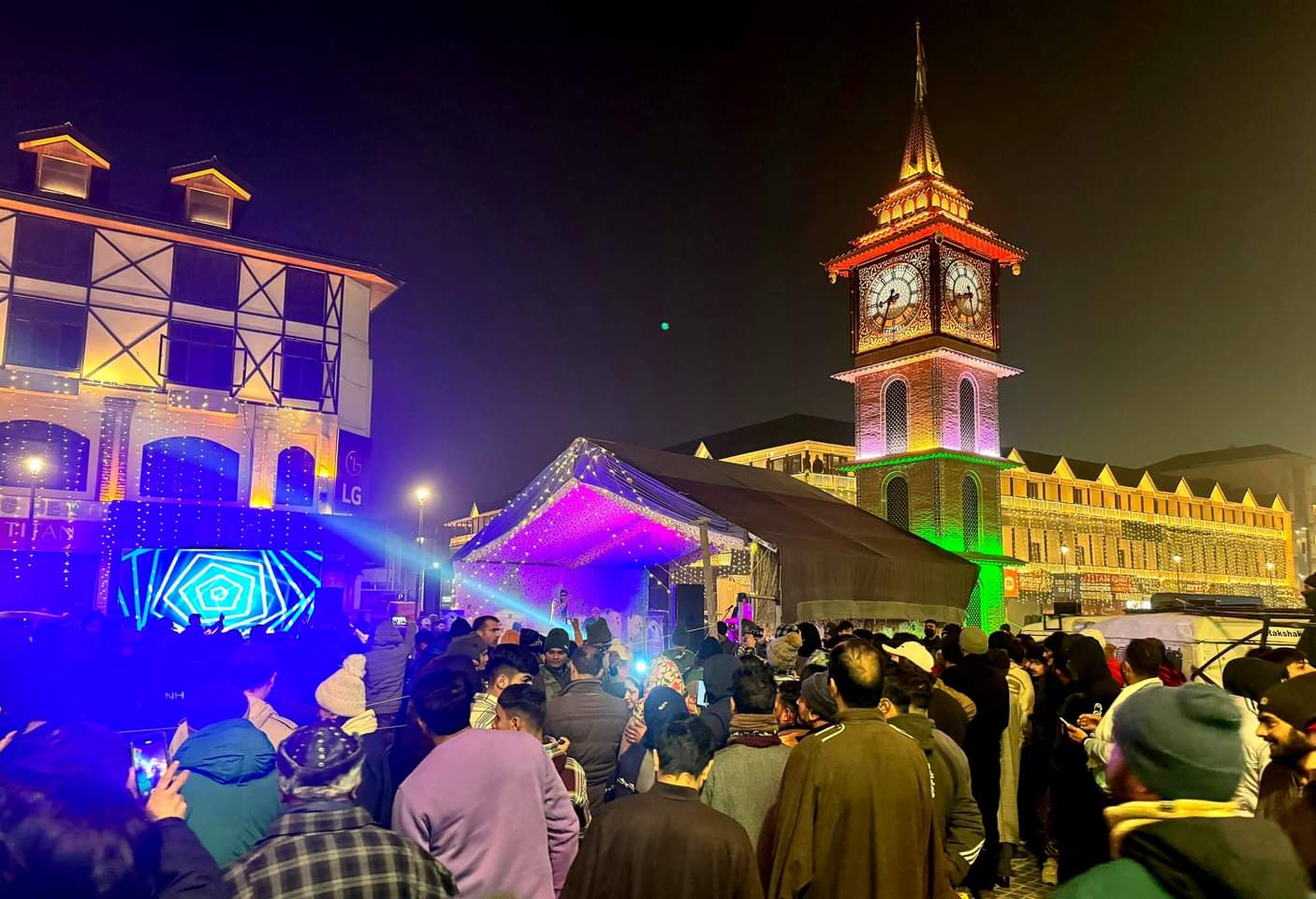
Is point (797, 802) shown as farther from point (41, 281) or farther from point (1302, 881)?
point (41, 281)

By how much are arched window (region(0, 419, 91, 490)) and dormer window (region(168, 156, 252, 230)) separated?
22.9 feet

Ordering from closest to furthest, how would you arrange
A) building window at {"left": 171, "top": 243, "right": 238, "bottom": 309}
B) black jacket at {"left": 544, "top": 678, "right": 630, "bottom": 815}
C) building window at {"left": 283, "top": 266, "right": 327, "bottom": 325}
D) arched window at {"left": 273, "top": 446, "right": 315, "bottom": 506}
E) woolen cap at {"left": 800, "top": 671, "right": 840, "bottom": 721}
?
woolen cap at {"left": 800, "top": 671, "right": 840, "bottom": 721}
black jacket at {"left": 544, "top": 678, "right": 630, "bottom": 815}
building window at {"left": 171, "top": 243, "right": 238, "bottom": 309}
arched window at {"left": 273, "top": 446, "right": 315, "bottom": 506}
building window at {"left": 283, "top": 266, "right": 327, "bottom": 325}

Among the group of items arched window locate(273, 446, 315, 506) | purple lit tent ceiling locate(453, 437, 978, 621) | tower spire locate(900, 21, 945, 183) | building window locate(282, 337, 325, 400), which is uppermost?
tower spire locate(900, 21, 945, 183)

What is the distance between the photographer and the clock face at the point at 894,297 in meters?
36.1

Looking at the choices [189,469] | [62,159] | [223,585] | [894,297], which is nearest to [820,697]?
[223,585]

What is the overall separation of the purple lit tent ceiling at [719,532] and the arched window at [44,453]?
1280cm

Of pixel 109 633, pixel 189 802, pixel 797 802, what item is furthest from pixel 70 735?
pixel 109 633

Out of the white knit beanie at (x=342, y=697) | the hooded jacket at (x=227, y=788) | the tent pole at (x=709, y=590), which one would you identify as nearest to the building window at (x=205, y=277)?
the tent pole at (x=709, y=590)

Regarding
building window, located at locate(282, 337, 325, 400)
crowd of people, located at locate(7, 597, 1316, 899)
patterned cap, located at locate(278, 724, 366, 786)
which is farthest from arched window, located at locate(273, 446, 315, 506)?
patterned cap, located at locate(278, 724, 366, 786)

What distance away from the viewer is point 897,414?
3666 centimetres

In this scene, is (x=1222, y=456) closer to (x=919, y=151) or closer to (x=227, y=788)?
(x=919, y=151)

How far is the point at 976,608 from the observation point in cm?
3434

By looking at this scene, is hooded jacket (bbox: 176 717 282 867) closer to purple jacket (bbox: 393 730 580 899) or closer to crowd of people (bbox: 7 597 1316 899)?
crowd of people (bbox: 7 597 1316 899)

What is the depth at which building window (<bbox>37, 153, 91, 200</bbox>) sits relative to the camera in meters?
25.0
